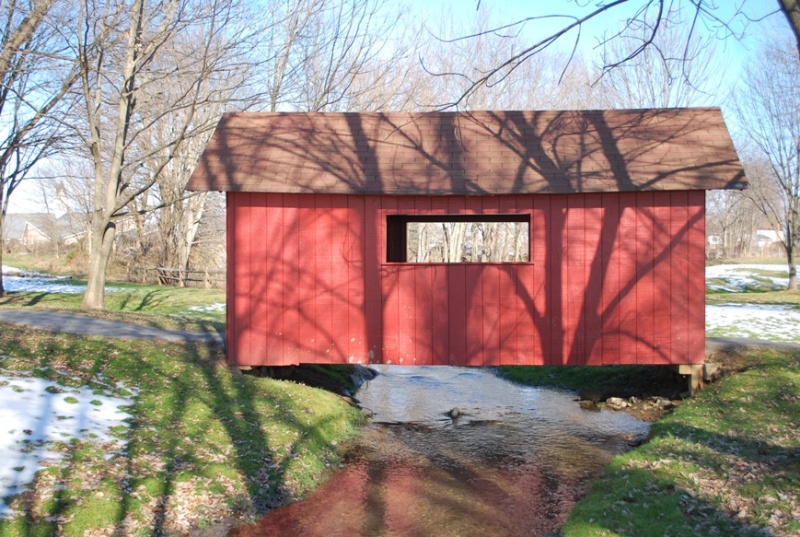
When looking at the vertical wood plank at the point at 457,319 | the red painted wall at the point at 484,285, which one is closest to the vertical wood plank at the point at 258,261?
the red painted wall at the point at 484,285

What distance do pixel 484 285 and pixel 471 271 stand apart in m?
0.32

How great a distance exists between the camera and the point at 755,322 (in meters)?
17.7

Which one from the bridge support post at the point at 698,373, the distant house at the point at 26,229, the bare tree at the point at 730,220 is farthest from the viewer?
the bare tree at the point at 730,220

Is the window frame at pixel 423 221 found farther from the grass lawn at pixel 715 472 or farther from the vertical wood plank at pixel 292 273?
the grass lawn at pixel 715 472

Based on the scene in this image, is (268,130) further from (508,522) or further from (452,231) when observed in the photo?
(452,231)

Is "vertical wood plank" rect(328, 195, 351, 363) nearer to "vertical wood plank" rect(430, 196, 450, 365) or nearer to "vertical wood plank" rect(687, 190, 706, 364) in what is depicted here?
"vertical wood plank" rect(430, 196, 450, 365)

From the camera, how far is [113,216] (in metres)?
17.4

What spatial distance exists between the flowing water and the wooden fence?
64.6ft

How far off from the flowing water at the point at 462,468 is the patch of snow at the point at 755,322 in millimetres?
5553

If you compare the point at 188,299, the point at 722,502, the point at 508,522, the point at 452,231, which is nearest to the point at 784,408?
the point at 722,502

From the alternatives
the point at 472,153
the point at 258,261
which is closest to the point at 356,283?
the point at 258,261

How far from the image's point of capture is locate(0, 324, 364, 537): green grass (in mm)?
6219

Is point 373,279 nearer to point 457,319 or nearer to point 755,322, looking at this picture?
point 457,319

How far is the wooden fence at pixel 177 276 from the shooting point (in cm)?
3225
